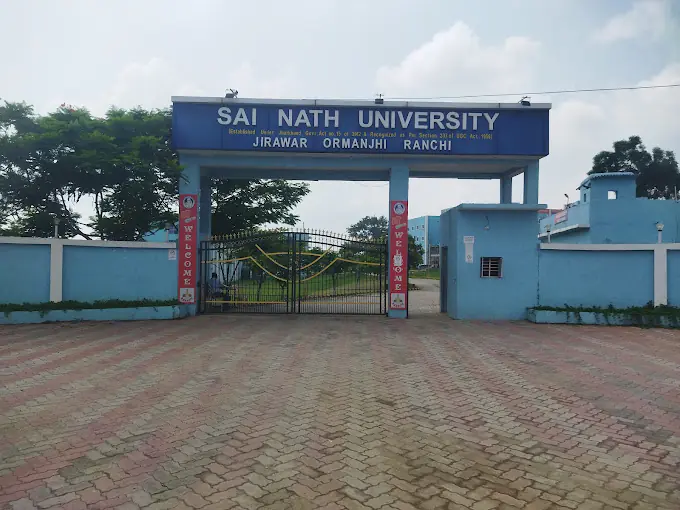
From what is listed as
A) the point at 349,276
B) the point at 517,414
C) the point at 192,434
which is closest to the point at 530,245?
the point at 349,276

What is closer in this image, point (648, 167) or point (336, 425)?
point (336, 425)

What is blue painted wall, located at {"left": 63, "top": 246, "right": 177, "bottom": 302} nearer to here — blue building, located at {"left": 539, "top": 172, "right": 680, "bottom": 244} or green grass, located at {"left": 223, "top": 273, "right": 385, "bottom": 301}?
green grass, located at {"left": 223, "top": 273, "right": 385, "bottom": 301}

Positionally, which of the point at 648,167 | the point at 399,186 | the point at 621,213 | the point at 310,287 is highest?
the point at 648,167

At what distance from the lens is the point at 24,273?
10688mm

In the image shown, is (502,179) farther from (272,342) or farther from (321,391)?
(321,391)

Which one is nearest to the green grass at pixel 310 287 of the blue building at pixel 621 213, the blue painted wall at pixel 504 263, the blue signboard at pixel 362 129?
the blue painted wall at pixel 504 263

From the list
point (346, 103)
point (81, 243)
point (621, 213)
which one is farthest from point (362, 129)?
point (621, 213)

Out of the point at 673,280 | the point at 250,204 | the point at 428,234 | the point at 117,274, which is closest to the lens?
the point at 117,274

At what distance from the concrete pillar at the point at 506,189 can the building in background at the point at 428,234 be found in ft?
161

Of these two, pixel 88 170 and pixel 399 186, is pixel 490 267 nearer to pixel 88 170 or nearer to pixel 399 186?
pixel 399 186

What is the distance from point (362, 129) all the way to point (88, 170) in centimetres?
695

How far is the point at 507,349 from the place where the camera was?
837 cm

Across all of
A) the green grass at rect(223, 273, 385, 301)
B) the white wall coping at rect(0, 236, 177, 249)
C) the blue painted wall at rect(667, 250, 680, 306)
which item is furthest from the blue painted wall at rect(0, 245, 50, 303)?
the blue painted wall at rect(667, 250, 680, 306)

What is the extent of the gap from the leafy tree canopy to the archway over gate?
98 centimetres
